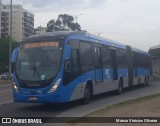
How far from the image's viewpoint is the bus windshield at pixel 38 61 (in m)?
16.4

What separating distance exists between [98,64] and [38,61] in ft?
15.4

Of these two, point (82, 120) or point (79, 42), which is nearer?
point (82, 120)

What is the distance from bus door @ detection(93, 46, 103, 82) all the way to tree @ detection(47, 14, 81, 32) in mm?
58293

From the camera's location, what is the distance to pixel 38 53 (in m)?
16.9

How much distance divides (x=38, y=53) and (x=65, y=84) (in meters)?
1.64

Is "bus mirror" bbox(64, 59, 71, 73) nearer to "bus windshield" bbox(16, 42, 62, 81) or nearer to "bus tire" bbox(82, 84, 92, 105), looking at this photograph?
"bus windshield" bbox(16, 42, 62, 81)

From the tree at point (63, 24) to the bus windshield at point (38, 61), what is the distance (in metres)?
62.1

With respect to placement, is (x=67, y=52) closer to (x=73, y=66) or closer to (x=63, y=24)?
(x=73, y=66)

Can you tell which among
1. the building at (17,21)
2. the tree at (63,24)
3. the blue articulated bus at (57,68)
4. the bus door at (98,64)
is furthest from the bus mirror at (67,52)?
the building at (17,21)

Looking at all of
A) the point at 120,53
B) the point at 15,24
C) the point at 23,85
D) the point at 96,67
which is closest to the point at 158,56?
the point at 120,53

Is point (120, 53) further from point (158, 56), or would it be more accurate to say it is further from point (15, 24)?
point (15, 24)

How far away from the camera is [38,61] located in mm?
16703

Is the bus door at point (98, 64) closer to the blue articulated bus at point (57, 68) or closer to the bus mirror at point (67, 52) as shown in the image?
the blue articulated bus at point (57, 68)

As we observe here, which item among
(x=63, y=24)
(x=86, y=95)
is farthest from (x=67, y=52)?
(x=63, y=24)
